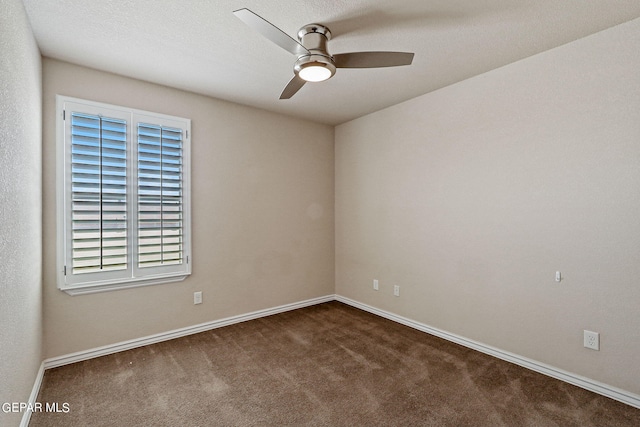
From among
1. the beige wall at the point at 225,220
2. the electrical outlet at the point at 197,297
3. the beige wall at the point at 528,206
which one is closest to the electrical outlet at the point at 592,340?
the beige wall at the point at 528,206

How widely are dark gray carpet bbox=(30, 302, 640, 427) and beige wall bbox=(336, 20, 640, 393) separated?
377mm

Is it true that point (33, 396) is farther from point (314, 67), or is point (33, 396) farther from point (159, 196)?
point (314, 67)

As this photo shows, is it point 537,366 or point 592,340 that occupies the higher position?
point 592,340

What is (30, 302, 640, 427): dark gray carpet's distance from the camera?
1.98 meters

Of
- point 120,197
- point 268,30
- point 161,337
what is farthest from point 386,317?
point 268,30

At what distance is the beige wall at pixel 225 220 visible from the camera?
8.74 feet

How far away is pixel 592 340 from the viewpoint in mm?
2275

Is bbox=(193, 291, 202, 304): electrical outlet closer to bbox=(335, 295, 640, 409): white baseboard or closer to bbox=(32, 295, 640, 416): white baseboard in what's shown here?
bbox=(32, 295, 640, 416): white baseboard

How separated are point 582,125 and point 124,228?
12.5 feet

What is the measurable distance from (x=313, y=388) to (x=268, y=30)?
2368mm

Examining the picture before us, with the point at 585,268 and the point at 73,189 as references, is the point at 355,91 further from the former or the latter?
the point at 73,189

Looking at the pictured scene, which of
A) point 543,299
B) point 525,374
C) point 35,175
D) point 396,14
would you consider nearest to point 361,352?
point 525,374

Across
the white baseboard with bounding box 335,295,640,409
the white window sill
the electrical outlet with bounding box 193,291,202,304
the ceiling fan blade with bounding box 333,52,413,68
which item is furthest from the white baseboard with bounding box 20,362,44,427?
the white baseboard with bounding box 335,295,640,409

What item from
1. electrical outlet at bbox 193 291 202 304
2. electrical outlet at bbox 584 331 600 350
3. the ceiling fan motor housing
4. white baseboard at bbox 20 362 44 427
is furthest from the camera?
electrical outlet at bbox 193 291 202 304
